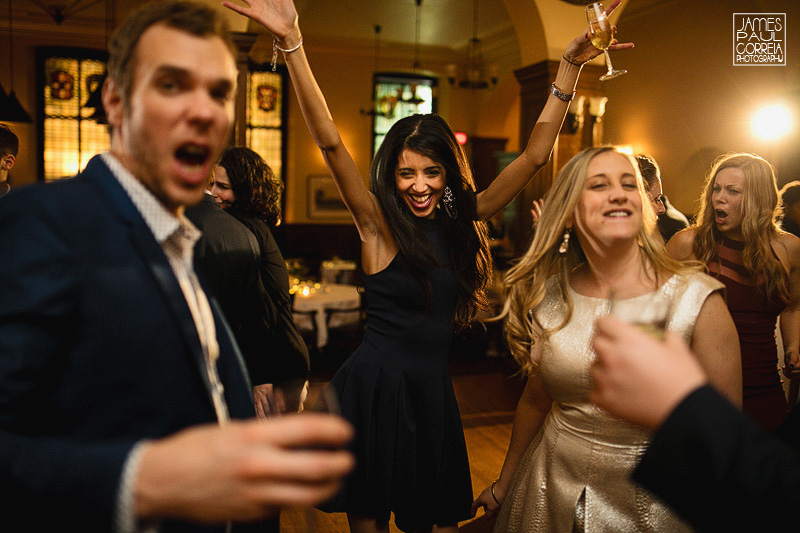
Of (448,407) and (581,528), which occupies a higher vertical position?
(448,407)

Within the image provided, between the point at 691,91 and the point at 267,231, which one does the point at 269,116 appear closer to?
the point at 691,91

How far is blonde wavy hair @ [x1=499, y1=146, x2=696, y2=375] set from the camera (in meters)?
1.59

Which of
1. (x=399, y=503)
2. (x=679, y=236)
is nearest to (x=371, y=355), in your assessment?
(x=399, y=503)

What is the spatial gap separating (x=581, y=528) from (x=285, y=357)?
1297 millimetres

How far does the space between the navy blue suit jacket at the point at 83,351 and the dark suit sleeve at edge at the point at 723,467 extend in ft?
2.01

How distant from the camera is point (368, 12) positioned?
9.75 m

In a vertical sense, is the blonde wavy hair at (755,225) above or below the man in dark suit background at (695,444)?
above

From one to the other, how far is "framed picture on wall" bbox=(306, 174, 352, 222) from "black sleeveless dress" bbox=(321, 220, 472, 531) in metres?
9.87

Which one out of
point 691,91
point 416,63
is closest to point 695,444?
point 691,91

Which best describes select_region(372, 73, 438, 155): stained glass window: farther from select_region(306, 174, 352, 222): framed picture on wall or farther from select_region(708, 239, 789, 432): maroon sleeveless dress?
select_region(708, 239, 789, 432): maroon sleeveless dress

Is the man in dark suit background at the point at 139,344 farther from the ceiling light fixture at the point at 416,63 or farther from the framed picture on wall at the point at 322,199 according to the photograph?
the framed picture on wall at the point at 322,199

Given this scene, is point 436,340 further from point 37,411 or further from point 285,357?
point 37,411

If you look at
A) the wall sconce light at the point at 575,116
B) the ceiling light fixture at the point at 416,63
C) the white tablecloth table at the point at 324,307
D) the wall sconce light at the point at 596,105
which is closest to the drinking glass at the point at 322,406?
the white tablecloth table at the point at 324,307

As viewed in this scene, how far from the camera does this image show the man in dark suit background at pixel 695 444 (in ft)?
2.30
